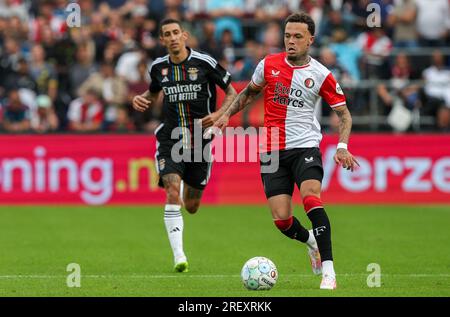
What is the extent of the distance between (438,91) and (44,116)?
29.6 feet

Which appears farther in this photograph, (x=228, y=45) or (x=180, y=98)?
(x=228, y=45)

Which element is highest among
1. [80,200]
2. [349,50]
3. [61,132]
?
[349,50]

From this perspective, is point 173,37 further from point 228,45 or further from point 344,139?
point 228,45

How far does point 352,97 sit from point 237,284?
1343 centimetres

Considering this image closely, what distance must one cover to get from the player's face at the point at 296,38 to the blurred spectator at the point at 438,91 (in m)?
13.1

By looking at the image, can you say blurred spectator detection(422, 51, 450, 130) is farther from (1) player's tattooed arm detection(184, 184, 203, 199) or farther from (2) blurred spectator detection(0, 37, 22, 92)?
(1) player's tattooed arm detection(184, 184, 203, 199)

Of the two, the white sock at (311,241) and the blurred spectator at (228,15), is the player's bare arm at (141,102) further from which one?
the blurred spectator at (228,15)

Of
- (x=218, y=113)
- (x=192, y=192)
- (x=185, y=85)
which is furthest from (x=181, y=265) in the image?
(x=185, y=85)

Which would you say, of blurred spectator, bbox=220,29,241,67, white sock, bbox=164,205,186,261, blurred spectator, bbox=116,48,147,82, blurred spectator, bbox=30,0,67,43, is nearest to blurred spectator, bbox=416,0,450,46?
blurred spectator, bbox=220,29,241,67

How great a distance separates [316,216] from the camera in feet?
34.6

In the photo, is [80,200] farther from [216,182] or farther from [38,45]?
[38,45]

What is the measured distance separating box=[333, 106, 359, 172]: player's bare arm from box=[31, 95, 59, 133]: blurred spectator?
509 inches

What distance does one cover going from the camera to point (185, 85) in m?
13.1
